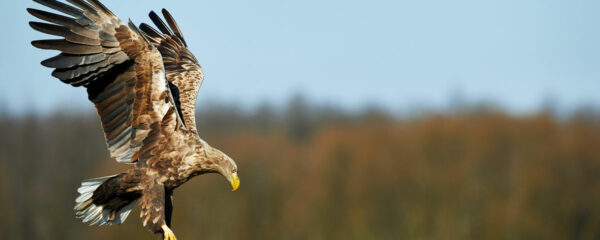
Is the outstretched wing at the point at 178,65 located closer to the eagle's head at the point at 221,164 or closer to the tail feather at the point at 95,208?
the eagle's head at the point at 221,164

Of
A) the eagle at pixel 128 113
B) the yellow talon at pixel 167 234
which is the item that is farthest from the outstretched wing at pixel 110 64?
→ the yellow talon at pixel 167 234

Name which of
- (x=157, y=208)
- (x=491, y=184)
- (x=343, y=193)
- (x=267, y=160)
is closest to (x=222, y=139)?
(x=267, y=160)

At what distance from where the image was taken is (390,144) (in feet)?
137

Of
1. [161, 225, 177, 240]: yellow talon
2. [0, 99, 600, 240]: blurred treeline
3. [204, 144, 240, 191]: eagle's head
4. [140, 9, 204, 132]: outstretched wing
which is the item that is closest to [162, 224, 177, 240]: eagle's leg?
[161, 225, 177, 240]: yellow talon

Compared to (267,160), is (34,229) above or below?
below

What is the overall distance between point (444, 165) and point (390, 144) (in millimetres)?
6128

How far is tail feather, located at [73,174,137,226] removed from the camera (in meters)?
7.47

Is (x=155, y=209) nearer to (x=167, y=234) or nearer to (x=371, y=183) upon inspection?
(x=167, y=234)

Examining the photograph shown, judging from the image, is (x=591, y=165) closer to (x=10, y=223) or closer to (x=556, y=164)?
(x=556, y=164)

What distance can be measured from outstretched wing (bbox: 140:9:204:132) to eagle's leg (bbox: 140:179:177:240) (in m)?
0.80

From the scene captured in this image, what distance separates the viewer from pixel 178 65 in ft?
28.6

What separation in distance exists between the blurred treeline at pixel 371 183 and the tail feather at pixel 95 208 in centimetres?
2104

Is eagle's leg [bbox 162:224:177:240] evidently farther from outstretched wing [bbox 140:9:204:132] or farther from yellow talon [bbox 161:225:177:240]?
outstretched wing [bbox 140:9:204:132]

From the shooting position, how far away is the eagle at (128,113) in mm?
6895
